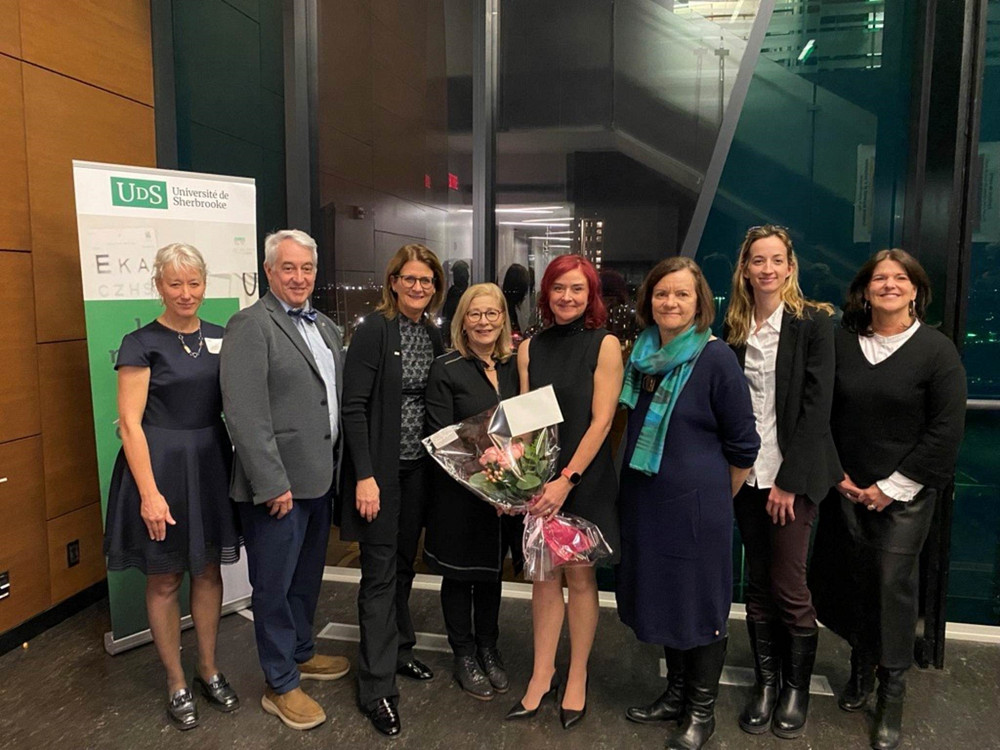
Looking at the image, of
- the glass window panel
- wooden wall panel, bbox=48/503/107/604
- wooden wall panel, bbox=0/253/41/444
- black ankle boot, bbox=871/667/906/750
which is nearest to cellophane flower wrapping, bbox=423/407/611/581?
black ankle boot, bbox=871/667/906/750

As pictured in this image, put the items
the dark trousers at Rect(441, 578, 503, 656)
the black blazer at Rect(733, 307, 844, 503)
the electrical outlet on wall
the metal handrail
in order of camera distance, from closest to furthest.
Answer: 1. the black blazer at Rect(733, 307, 844, 503)
2. the dark trousers at Rect(441, 578, 503, 656)
3. the metal handrail
4. the electrical outlet on wall

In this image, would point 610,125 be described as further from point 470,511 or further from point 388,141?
point 470,511

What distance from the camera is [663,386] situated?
1991 mm

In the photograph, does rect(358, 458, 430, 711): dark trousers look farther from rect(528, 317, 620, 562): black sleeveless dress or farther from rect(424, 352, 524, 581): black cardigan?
rect(528, 317, 620, 562): black sleeveless dress

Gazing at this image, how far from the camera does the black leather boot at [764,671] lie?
2.25m

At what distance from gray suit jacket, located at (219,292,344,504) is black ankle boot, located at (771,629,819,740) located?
1643 mm

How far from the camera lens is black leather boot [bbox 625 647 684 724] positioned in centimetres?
226

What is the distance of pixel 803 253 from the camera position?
118 inches

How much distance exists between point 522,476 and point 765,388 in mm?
824

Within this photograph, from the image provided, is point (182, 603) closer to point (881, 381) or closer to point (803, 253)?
point (881, 381)

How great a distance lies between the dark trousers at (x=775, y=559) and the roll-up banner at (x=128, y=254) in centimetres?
231

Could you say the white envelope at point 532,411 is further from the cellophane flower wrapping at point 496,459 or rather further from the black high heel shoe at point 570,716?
the black high heel shoe at point 570,716

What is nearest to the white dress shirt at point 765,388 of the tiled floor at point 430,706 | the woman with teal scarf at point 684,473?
the woman with teal scarf at point 684,473

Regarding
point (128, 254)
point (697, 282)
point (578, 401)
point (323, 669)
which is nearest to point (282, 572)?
point (323, 669)
